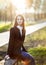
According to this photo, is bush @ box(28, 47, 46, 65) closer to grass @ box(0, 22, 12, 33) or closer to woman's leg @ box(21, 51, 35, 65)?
woman's leg @ box(21, 51, 35, 65)

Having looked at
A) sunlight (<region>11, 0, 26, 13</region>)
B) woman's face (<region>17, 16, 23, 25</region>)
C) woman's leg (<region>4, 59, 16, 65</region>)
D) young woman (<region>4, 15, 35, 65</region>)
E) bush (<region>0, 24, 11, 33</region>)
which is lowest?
woman's leg (<region>4, 59, 16, 65</region>)

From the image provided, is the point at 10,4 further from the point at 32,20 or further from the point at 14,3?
the point at 32,20

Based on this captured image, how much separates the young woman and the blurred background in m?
0.04

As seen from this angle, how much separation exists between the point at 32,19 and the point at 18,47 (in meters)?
0.30

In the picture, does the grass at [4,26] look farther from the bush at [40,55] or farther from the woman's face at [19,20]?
the bush at [40,55]

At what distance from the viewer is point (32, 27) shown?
152 centimetres

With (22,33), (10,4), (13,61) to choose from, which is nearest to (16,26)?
(22,33)

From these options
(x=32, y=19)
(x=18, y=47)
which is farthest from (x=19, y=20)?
(x=18, y=47)

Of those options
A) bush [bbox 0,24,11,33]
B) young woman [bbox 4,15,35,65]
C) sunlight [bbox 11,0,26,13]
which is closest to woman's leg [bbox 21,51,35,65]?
young woman [bbox 4,15,35,65]

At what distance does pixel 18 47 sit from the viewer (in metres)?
1.49

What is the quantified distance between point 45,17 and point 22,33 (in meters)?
0.26

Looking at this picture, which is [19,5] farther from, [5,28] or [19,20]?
[5,28]

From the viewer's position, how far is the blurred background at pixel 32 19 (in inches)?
59.3

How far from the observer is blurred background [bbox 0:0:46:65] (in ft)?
4.94
